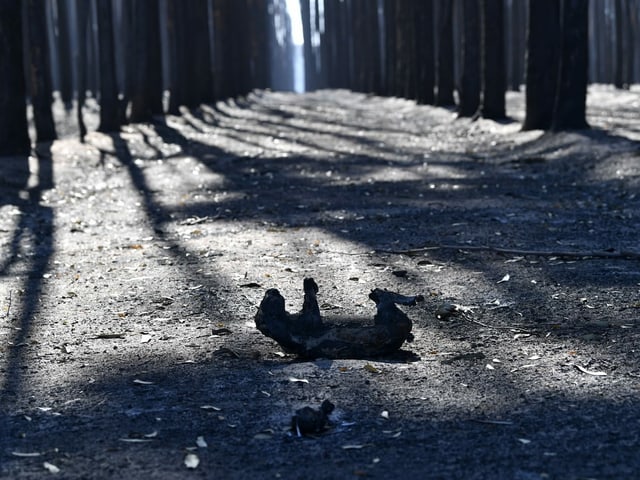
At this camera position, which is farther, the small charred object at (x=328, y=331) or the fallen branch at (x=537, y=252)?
the fallen branch at (x=537, y=252)

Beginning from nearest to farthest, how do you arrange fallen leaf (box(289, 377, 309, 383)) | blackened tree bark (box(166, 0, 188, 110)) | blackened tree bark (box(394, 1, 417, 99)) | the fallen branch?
1. fallen leaf (box(289, 377, 309, 383))
2. the fallen branch
3. blackened tree bark (box(166, 0, 188, 110))
4. blackened tree bark (box(394, 1, 417, 99))

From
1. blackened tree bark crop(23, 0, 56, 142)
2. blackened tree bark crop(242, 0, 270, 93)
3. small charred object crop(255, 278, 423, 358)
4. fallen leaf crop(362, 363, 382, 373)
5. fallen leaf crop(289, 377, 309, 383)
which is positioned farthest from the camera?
blackened tree bark crop(242, 0, 270, 93)

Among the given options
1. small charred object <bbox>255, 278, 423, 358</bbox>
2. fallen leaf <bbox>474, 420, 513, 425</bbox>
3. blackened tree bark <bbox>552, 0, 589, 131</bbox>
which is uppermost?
blackened tree bark <bbox>552, 0, 589, 131</bbox>

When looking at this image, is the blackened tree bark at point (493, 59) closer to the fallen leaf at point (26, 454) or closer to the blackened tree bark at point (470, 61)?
the blackened tree bark at point (470, 61)

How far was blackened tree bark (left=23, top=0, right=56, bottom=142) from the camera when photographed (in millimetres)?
18047

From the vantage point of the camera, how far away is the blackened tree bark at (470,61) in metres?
22.2

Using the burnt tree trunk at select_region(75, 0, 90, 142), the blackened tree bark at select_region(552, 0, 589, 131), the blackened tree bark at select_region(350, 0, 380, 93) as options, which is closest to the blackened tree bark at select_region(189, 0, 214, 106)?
the burnt tree trunk at select_region(75, 0, 90, 142)

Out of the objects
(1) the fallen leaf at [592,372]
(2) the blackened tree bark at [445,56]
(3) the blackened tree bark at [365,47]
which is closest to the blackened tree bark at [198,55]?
(2) the blackened tree bark at [445,56]

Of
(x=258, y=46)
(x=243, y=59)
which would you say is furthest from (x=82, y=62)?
(x=258, y=46)

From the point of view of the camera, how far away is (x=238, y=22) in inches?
1828

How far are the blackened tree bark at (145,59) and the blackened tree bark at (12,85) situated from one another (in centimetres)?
767

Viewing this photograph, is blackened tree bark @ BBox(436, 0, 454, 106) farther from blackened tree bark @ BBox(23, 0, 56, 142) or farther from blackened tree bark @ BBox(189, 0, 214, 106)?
blackened tree bark @ BBox(23, 0, 56, 142)

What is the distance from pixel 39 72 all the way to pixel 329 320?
13.6 metres

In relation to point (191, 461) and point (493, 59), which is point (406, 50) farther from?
point (191, 461)
